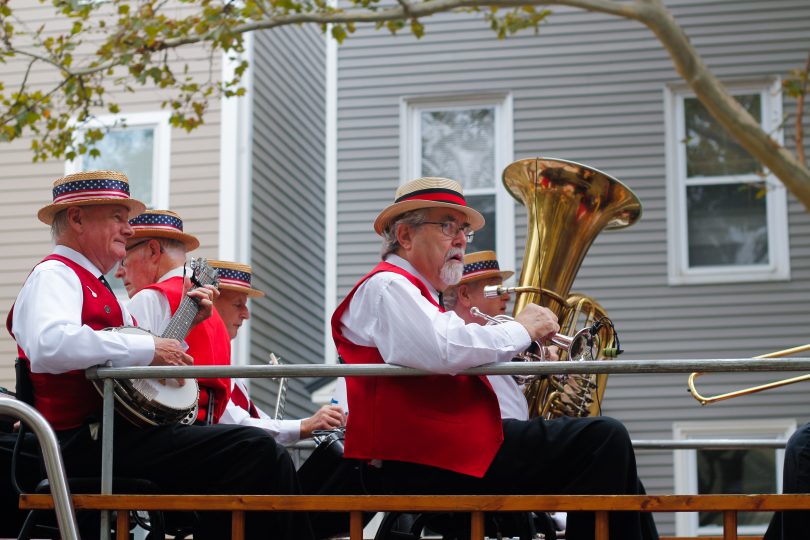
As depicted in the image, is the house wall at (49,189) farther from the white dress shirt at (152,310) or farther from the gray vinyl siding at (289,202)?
the white dress shirt at (152,310)

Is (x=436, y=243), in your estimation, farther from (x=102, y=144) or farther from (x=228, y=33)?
(x=102, y=144)

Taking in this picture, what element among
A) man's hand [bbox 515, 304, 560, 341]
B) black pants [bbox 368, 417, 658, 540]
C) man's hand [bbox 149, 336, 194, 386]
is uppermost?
man's hand [bbox 515, 304, 560, 341]

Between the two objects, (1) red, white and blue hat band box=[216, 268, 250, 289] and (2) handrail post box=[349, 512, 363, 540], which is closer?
(2) handrail post box=[349, 512, 363, 540]

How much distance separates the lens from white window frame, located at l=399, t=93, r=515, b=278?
42.3 ft

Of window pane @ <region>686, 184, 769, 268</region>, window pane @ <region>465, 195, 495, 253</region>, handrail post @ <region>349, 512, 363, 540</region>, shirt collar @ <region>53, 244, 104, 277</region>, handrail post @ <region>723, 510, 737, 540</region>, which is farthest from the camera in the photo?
window pane @ <region>465, 195, 495, 253</region>

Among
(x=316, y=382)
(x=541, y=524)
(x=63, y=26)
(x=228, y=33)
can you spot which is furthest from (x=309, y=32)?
(x=541, y=524)

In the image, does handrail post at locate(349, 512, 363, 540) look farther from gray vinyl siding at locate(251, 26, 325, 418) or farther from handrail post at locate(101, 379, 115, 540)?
gray vinyl siding at locate(251, 26, 325, 418)

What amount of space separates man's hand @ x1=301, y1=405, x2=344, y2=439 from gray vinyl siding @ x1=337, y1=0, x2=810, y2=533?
248 inches

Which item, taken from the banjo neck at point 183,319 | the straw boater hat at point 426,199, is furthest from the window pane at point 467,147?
the banjo neck at point 183,319

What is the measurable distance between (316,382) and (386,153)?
262cm

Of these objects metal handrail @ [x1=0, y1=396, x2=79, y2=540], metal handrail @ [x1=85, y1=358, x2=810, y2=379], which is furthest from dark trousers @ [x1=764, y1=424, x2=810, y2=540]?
metal handrail @ [x1=0, y1=396, x2=79, y2=540]

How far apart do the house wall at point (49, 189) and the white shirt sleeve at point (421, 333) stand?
28.5 feet

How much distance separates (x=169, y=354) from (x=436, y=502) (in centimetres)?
115

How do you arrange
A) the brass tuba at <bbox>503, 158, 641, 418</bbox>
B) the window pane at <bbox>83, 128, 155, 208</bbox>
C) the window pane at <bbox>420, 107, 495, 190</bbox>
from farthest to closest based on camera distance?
the window pane at <bbox>83, 128, 155, 208</bbox> < the window pane at <bbox>420, 107, 495, 190</bbox> < the brass tuba at <bbox>503, 158, 641, 418</bbox>
